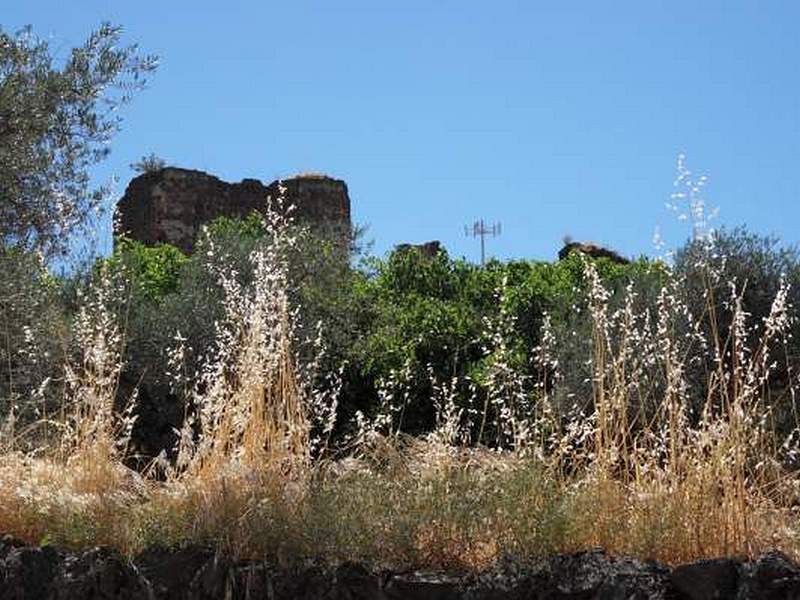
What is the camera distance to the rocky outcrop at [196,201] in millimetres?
24234

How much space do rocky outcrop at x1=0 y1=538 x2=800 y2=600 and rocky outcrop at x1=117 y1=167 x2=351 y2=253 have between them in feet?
57.0

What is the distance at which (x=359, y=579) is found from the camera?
5.49m

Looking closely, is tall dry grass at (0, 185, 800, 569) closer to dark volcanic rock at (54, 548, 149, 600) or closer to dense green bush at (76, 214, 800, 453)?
dark volcanic rock at (54, 548, 149, 600)

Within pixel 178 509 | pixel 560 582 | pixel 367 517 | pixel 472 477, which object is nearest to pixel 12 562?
pixel 178 509

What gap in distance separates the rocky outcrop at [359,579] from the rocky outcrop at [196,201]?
17383mm


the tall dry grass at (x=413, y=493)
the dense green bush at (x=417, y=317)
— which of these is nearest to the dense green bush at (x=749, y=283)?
the dense green bush at (x=417, y=317)

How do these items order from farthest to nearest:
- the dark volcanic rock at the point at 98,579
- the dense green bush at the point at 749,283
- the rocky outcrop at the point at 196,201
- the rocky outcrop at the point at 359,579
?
the rocky outcrop at the point at 196,201 < the dense green bush at the point at 749,283 < the dark volcanic rock at the point at 98,579 < the rocky outcrop at the point at 359,579

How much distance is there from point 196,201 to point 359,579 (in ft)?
65.1

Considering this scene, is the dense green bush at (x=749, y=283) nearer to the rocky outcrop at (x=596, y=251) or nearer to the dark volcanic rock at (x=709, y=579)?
the dark volcanic rock at (x=709, y=579)

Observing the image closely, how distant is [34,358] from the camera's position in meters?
9.36

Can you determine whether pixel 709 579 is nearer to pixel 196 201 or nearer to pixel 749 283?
pixel 749 283

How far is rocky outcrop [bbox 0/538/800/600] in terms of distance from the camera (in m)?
4.84

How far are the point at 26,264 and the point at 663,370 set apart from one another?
483 centimetres

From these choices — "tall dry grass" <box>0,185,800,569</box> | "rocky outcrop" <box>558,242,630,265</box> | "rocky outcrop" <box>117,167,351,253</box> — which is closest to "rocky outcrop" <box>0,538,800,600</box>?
"tall dry grass" <box>0,185,800,569</box>
